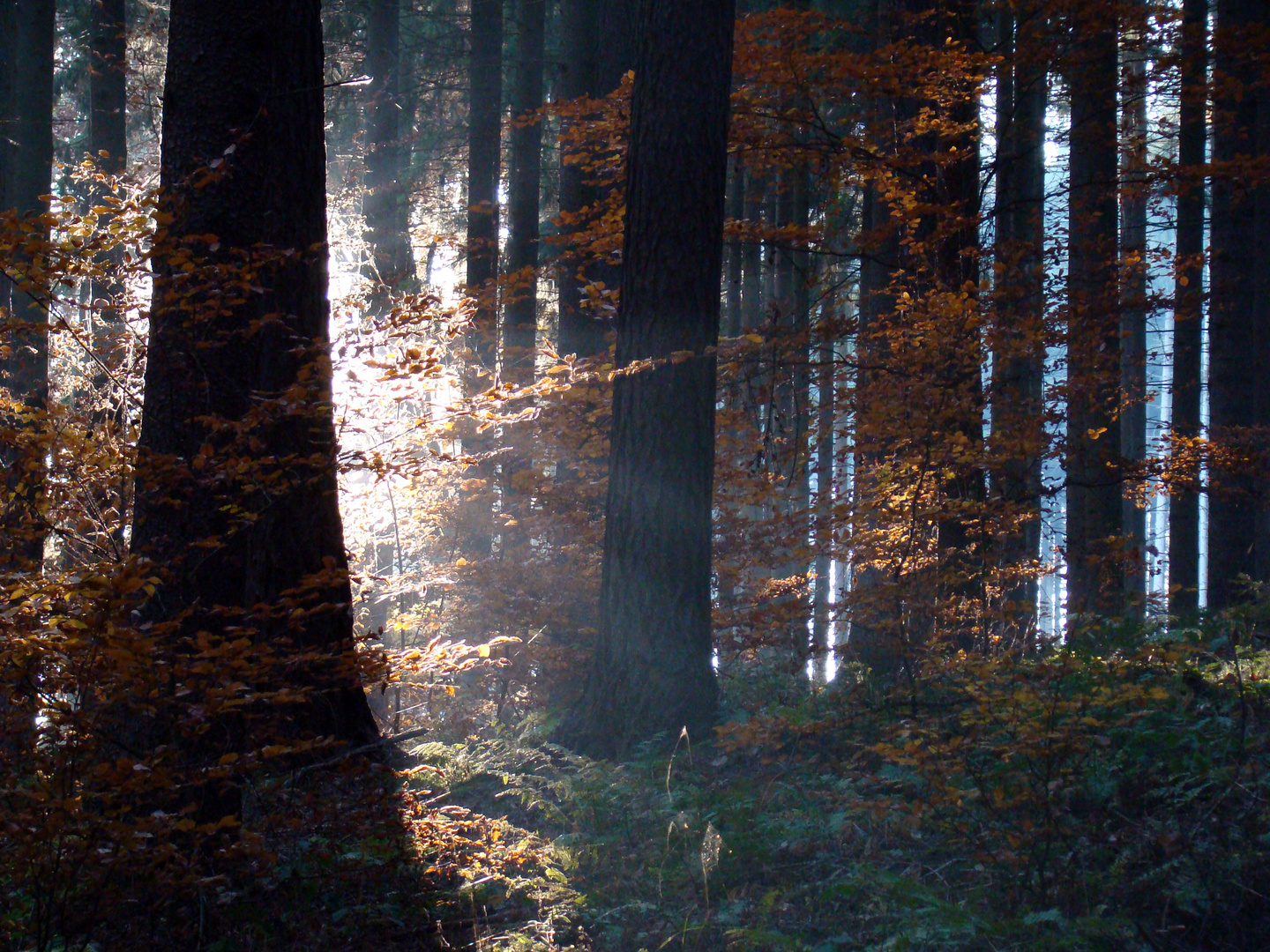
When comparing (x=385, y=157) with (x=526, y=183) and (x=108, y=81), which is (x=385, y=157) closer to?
(x=526, y=183)

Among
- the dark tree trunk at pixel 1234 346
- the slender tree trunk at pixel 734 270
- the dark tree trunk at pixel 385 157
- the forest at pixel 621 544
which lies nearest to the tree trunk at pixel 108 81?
the forest at pixel 621 544

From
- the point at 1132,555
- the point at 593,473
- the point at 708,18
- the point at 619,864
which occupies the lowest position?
the point at 619,864

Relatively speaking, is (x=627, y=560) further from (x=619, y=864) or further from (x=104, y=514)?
(x=104, y=514)

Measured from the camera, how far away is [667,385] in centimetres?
618

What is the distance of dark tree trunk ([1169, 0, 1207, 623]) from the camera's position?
24.7 ft

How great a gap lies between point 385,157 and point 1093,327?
9496mm

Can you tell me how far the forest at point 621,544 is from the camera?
339 centimetres

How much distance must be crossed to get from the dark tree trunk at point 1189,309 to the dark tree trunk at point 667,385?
4.07 metres

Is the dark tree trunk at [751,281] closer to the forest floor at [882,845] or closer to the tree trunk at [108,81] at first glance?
the tree trunk at [108,81]

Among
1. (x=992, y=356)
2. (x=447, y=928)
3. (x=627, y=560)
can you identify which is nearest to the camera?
(x=447, y=928)

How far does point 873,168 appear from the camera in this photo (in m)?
7.78

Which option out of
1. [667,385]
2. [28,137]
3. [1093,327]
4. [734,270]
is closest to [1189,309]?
[1093,327]

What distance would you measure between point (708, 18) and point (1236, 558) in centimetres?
869

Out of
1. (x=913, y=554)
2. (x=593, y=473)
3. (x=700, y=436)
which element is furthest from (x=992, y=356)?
(x=593, y=473)
